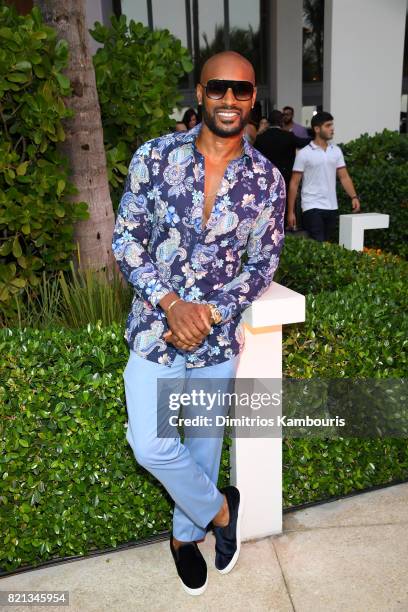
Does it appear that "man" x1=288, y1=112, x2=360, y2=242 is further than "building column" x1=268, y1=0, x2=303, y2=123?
No

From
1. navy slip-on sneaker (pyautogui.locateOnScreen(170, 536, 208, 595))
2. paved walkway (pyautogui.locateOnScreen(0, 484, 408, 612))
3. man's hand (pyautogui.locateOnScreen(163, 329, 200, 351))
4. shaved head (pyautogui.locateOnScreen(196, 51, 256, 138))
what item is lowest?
paved walkway (pyautogui.locateOnScreen(0, 484, 408, 612))

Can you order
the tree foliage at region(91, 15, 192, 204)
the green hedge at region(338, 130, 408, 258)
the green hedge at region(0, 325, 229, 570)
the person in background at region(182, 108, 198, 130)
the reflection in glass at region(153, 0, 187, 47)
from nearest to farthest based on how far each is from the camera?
the green hedge at region(0, 325, 229, 570) → the tree foliage at region(91, 15, 192, 204) → the green hedge at region(338, 130, 408, 258) → the person in background at region(182, 108, 198, 130) → the reflection in glass at region(153, 0, 187, 47)

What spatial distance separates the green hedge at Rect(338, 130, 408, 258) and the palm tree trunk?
5.00 meters

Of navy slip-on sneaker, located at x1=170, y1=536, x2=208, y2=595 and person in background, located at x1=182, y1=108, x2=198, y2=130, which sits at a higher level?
person in background, located at x1=182, y1=108, x2=198, y2=130

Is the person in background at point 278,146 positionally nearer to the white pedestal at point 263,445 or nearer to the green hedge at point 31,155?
the green hedge at point 31,155

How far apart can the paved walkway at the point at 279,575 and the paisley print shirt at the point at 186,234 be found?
102 centimetres

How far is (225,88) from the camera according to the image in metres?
2.42

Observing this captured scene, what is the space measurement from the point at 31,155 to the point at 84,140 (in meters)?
0.43

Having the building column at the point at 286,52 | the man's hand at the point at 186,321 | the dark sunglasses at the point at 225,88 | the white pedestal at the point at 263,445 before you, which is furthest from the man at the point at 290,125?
the man's hand at the point at 186,321

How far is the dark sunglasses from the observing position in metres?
2.42

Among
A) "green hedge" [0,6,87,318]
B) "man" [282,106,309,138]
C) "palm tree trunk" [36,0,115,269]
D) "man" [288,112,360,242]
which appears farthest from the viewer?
"man" [282,106,309,138]

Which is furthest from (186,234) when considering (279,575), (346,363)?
(279,575)

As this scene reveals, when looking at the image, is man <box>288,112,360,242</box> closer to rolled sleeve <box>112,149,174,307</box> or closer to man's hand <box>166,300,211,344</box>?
rolled sleeve <box>112,149,174,307</box>

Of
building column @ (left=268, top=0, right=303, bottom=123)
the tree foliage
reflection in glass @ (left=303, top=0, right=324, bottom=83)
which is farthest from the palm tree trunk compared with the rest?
reflection in glass @ (left=303, top=0, right=324, bottom=83)
